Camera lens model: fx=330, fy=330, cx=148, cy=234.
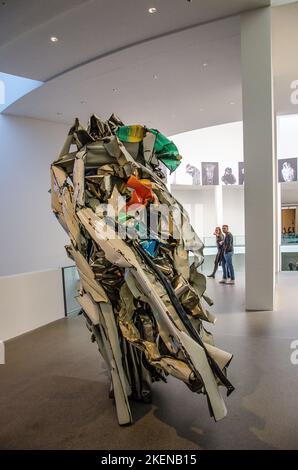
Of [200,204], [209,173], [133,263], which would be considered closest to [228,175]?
[209,173]

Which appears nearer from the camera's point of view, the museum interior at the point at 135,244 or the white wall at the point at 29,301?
the museum interior at the point at 135,244

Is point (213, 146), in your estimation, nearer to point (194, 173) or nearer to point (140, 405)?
point (194, 173)

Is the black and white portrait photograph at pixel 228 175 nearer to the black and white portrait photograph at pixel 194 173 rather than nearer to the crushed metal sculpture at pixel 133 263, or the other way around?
the black and white portrait photograph at pixel 194 173

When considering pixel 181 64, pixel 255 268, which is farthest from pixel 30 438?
pixel 181 64

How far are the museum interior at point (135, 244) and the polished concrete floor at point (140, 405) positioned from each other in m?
0.02

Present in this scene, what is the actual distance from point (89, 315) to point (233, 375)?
1.83 m

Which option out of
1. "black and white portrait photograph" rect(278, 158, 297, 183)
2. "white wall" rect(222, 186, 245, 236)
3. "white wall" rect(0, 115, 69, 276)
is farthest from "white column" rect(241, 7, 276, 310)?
"white wall" rect(222, 186, 245, 236)

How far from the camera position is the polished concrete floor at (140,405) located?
246cm

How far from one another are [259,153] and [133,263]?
439cm

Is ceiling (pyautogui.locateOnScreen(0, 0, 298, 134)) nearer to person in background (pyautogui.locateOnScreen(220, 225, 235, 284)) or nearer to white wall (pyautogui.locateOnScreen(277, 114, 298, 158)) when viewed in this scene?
person in background (pyautogui.locateOnScreen(220, 225, 235, 284))

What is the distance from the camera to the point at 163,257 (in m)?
2.81

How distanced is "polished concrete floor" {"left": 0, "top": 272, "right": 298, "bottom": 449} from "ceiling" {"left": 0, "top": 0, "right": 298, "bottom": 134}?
5.38 meters

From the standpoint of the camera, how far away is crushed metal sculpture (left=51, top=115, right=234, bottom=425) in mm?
2420


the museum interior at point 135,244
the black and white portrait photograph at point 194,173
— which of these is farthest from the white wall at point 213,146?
the museum interior at point 135,244
